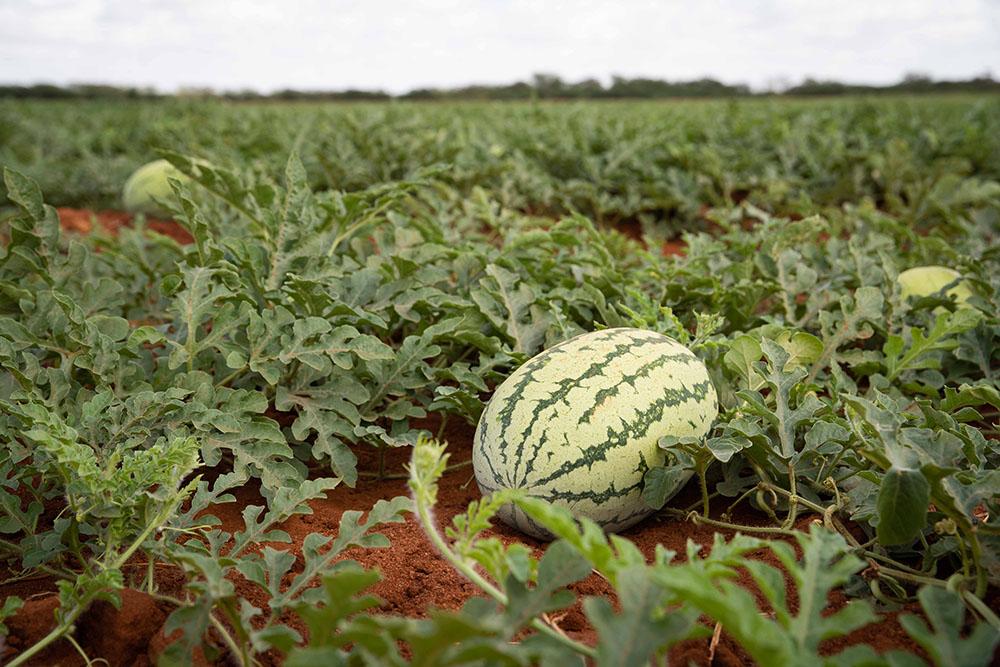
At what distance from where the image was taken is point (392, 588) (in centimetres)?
174

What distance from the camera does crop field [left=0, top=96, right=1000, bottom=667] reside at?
112cm

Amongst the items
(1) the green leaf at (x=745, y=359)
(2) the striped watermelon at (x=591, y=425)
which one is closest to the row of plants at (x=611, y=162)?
(1) the green leaf at (x=745, y=359)

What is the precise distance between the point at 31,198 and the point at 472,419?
64.4 inches

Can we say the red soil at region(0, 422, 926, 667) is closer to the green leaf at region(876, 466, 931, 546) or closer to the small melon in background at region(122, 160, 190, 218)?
the green leaf at region(876, 466, 931, 546)

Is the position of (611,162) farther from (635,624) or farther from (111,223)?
(635,624)

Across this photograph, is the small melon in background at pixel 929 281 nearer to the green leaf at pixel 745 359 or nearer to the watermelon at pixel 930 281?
the watermelon at pixel 930 281

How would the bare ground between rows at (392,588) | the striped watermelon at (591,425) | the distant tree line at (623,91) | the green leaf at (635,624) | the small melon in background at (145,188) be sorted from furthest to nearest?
the distant tree line at (623,91) < the small melon in background at (145,188) < the striped watermelon at (591,425) < the bare ground between rows at (392,588) < the green leaf at (635,624)

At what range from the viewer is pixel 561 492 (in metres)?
1.87

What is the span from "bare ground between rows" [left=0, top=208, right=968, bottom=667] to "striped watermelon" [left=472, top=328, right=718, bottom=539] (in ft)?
0.60

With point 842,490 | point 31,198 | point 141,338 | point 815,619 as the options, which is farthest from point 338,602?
point 31,198

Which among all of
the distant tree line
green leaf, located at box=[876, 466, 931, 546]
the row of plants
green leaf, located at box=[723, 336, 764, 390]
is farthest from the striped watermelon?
the distant tree line

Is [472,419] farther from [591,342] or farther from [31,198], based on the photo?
[31,198]

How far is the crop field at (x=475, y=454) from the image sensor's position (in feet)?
3.68

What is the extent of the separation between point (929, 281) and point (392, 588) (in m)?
2.93
